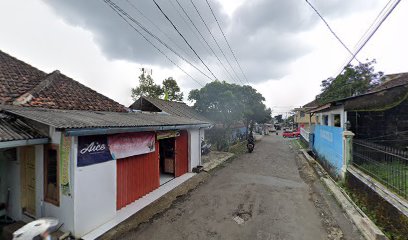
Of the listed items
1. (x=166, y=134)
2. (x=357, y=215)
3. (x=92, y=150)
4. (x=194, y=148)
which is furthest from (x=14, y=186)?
(x=357, y=215)

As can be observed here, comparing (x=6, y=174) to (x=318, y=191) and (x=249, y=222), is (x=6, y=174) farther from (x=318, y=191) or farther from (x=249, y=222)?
(x=318, y=191)

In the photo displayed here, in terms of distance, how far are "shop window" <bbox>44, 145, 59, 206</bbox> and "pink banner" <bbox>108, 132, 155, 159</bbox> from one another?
133cm

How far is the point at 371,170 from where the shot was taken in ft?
22.9

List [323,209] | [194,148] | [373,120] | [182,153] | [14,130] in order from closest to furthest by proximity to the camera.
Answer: [14,130] < [323,209] < [373,120] < [182,153] < [194,148]

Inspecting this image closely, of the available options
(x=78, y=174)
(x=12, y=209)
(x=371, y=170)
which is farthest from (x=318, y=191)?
(x=12, y=209)

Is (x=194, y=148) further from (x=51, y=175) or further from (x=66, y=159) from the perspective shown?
(x=66, y=159)

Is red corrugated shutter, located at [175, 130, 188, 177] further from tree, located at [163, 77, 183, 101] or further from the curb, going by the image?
tree, located at [163, 77, 183, 101]

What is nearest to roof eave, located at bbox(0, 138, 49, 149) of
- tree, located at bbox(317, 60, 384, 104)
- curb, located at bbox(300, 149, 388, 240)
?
curb, located at bbox(300, 149, 388, 240)

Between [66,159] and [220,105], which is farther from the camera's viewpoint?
[220,105]

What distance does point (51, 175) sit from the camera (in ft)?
18.2

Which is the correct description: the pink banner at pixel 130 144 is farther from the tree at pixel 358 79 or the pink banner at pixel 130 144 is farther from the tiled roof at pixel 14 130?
the tree at pixel 358 79

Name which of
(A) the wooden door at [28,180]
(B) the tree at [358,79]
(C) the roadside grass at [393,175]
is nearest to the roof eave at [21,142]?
(A) the wooden door at [28,180]

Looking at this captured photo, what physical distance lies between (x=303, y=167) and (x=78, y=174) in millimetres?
12311

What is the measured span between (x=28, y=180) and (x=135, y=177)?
2.88m
